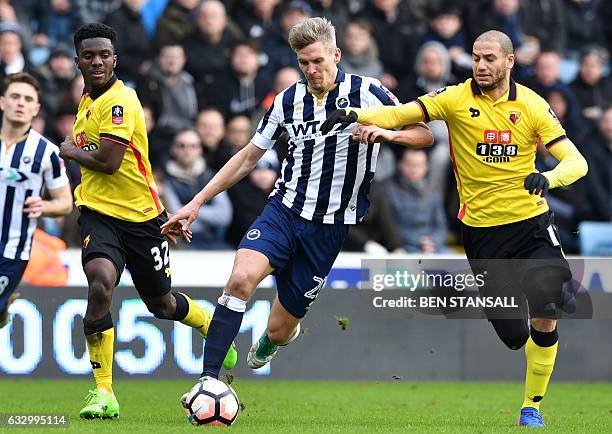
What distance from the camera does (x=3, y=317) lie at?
10156mm

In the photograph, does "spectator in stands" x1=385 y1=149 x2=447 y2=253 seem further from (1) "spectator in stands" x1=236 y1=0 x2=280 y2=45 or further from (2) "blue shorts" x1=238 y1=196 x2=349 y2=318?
(2) "blue shorts" x1=238 y1=196 x2=349 y2=318

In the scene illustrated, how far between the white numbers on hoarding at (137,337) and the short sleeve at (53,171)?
6.93 feet

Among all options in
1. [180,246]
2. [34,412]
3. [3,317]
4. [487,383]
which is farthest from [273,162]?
[34,412]

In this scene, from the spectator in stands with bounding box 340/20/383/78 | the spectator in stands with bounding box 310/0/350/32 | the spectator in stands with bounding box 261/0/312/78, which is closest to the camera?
the spectator in stands with bounding box 340/20/383/78

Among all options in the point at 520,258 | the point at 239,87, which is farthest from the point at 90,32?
the point at 239,87

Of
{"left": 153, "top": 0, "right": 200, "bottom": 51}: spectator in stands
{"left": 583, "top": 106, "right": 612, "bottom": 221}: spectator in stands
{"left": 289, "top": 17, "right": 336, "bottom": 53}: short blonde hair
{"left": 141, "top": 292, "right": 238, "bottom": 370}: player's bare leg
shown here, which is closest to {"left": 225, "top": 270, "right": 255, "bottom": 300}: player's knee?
{"left": 141, "top": 292, "right": 238, "bottom": 370}: player's bare leg

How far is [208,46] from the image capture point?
605 inches

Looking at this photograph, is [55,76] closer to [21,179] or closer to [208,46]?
[208,46]

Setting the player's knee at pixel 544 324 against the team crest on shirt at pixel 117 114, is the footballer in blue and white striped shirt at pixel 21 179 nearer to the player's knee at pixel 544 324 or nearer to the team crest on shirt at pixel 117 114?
the team crest on shirt at pixel 117 114

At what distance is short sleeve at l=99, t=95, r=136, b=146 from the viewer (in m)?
8.42

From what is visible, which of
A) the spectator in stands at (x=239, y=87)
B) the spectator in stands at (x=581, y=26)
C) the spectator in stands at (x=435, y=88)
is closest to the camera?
the spectator in stands at (x=435, y=88)

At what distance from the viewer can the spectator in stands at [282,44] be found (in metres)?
15.5

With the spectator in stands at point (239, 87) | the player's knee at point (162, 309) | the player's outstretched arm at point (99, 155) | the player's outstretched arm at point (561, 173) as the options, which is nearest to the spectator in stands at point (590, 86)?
the spectator in stands at point (239, 87)

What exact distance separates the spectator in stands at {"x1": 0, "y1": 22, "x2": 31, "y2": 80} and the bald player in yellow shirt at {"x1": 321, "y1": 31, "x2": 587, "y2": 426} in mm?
7328
